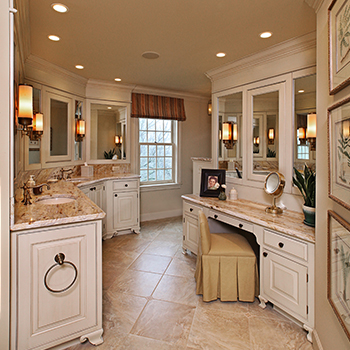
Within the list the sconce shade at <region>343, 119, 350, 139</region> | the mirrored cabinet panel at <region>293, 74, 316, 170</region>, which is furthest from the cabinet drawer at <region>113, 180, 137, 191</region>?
the sconce shade at <region>343, 119, 350, 139</region>

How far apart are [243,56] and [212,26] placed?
2.80 ft

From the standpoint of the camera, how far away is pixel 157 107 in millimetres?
5141

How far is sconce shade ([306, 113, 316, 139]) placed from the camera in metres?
2.46

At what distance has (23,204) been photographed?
6.90 ft

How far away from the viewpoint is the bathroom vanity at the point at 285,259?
6.32 feet

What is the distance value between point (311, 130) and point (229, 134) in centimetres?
120

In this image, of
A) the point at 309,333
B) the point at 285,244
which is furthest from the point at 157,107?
the point at 309,333

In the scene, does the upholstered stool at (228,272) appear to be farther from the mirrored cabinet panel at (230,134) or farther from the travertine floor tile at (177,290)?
the mirrored cabinet panel at (230,134)

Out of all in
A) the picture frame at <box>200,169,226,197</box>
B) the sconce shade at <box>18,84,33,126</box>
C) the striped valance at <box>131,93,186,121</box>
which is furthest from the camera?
the striped valance at <box>131,93,186,121</box>

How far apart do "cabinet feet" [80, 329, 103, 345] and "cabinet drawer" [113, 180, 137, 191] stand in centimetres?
257

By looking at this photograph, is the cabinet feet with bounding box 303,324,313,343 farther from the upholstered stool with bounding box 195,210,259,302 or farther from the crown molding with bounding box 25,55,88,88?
the crown molding with bounding box 25,55,88,88

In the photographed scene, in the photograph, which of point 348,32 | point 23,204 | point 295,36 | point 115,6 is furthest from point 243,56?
point 23,204

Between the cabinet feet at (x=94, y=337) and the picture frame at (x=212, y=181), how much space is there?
1.99m

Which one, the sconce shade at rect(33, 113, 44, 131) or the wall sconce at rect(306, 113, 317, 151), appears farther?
the sconce shade at rect(33, 113, 44, 131)
